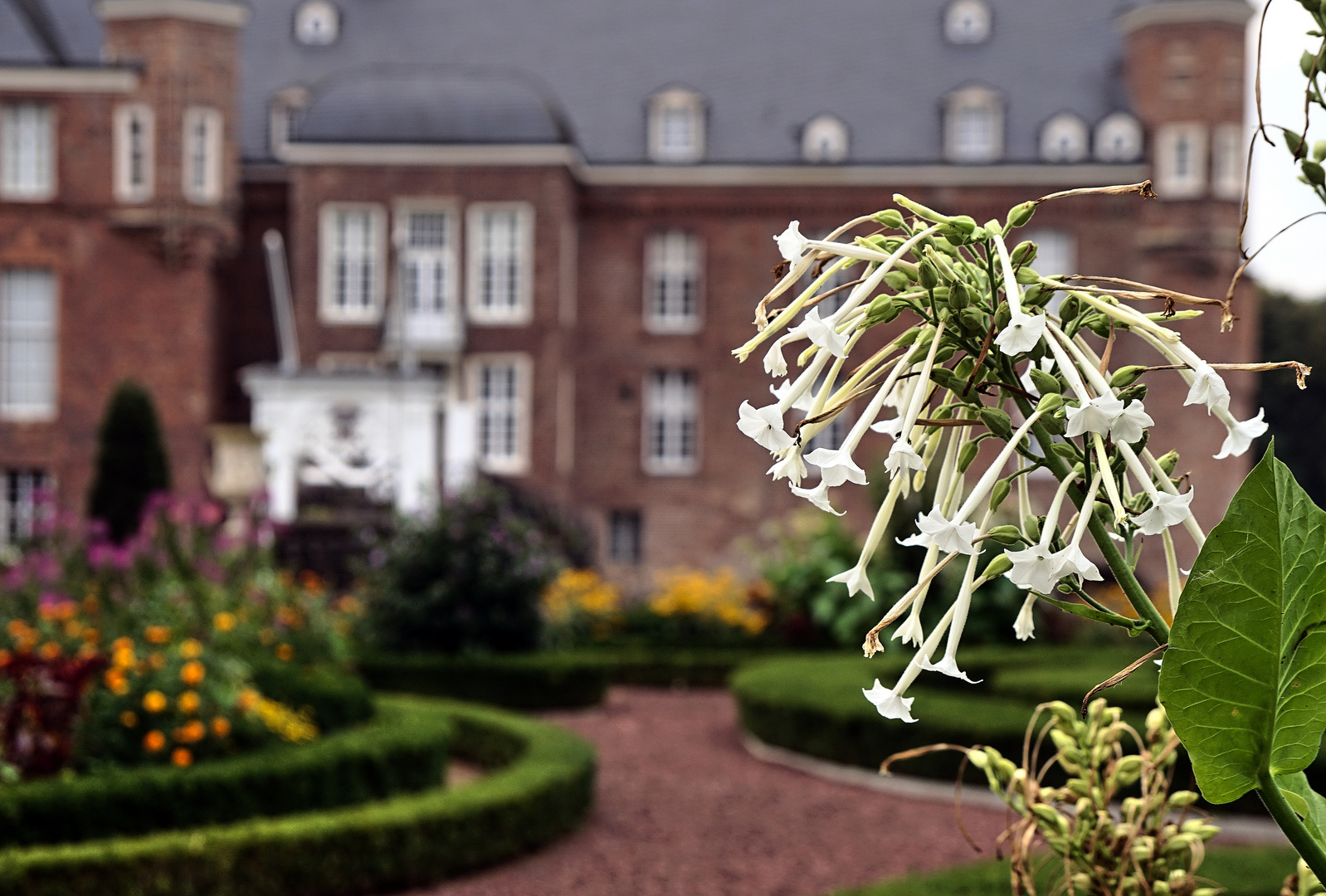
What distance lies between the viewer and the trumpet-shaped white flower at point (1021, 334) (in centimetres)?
110

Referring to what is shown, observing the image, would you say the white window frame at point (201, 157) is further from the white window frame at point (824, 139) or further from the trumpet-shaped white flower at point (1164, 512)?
the trumpet-shaped white flower at point (1164, 512)

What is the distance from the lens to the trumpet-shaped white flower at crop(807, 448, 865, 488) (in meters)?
1.21

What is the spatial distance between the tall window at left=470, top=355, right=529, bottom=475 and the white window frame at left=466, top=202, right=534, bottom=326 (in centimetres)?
76

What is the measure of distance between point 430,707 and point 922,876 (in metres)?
4.80

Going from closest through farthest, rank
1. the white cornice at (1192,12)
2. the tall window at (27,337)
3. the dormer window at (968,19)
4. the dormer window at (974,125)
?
1. the tall window at (27,337)
2. the white cornice at (1192,12)
3. the dormer window at (974,125)
4. the dormer window at (968,19)

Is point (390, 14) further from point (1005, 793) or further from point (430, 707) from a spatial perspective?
point (1005, 793)

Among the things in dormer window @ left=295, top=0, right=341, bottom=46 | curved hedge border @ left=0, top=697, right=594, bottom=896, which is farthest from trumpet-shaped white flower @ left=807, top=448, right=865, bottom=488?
dormer window @ left=295, top=0, right=341, bottom=46

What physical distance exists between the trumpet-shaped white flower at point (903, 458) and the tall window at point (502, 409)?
81.6 ft

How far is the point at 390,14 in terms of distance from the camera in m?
30.0

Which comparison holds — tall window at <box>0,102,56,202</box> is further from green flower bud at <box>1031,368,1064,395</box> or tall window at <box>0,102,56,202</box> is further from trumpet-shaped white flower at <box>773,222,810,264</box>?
green flower bud at <box>1031,368,1064,395</box>

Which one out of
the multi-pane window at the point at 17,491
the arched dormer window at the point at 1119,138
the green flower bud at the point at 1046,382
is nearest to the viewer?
the green flower bud at the point at 1046,382

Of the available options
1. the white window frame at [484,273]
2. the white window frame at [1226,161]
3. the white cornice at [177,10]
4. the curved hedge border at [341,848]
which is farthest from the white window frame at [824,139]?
the curved hedge border at [341,848]

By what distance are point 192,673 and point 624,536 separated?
21.1m

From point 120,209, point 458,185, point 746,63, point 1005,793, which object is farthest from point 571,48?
point 1005,793
